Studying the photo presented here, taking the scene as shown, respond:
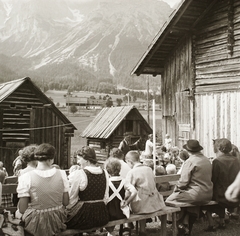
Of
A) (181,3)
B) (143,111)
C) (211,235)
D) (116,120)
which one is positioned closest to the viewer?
(211,235)

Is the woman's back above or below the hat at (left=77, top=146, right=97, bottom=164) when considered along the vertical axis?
below

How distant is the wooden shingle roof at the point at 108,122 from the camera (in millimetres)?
25250

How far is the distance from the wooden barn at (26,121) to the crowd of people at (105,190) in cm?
1561

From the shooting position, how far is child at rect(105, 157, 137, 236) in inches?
224

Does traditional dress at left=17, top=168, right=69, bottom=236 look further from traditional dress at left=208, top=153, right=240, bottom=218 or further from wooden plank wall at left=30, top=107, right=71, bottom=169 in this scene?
wooden plank wall at left=30, top=107, right=71, bottom=169

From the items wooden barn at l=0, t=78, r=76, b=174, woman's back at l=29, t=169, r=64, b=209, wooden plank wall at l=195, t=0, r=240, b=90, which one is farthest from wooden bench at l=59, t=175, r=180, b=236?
wooden barn at l=0, t=78, r=76, b=174

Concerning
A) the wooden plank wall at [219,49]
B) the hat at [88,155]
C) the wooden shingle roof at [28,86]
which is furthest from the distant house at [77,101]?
the hat at [88,155]

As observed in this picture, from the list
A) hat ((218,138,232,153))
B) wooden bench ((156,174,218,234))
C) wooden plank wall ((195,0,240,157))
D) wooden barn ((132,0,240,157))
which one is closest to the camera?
wooden bench ((156,174,218,234))

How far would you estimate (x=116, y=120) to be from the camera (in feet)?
84.3

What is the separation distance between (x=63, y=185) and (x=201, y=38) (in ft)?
28.5

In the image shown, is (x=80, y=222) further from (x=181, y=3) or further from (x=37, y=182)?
(x=181, y=3)

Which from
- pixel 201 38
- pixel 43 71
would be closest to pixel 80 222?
pixel 201 38

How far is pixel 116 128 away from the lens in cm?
2539

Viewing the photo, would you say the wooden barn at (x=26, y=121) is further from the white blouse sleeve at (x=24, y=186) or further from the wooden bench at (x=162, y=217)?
the white blouse sleeve at (x=24, y=186)
